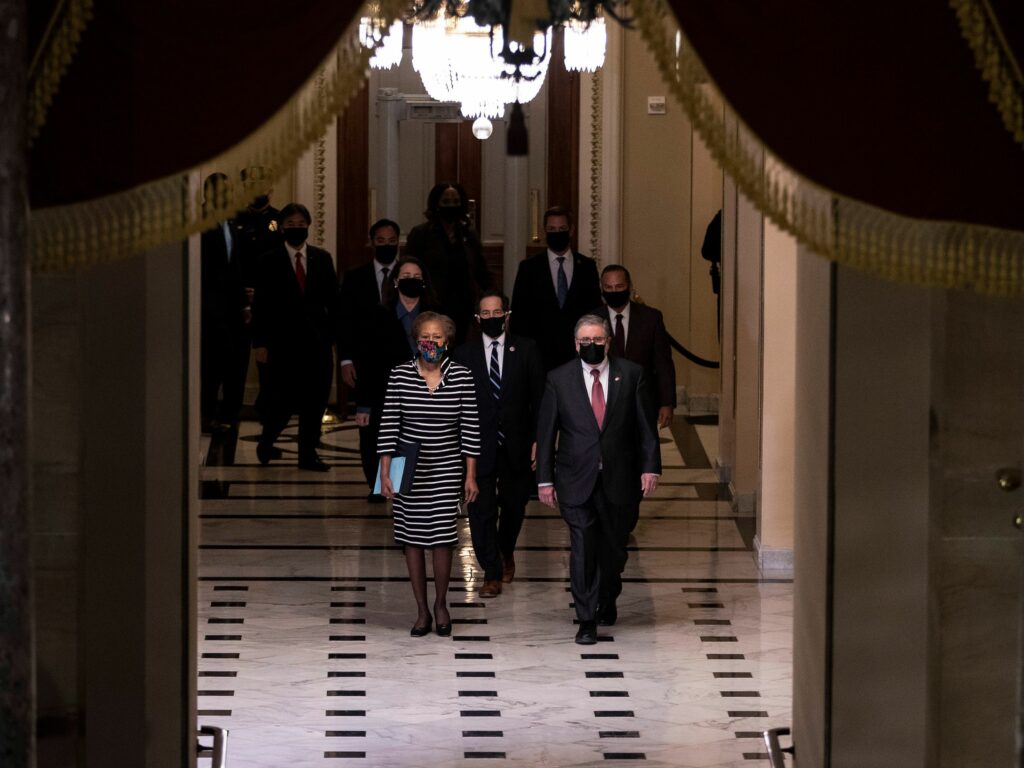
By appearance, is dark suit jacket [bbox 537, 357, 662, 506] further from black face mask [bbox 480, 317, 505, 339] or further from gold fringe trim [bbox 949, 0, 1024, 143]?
gold fringe trim [bbox 949, 0, 1024, 143]

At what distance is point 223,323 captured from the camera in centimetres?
1207

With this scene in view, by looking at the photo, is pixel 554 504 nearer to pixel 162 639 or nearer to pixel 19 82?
pixel 162 639

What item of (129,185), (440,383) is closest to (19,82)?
(129,185)

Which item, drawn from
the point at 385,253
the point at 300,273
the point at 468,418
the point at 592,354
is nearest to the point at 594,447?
the point at 592,354

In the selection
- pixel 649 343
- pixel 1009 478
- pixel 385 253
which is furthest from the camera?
pixel 385 253

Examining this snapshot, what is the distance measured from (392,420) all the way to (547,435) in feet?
2.28

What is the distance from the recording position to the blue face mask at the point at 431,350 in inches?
306

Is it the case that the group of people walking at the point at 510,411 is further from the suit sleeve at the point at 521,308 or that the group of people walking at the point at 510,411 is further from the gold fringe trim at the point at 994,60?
the gold fringe trim at the point at 994,60

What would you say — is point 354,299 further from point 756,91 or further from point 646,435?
point 756,91

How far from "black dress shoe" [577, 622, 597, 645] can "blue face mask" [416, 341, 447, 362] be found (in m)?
1.39

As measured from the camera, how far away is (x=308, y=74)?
14.4 ft

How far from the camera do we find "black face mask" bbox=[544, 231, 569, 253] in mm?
10734

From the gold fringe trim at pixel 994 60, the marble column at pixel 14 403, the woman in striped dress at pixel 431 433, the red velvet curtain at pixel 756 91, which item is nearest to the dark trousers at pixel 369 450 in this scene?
the woman in striped dress at pixel 431 433

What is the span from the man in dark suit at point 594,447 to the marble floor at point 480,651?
55cm
